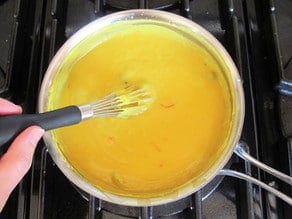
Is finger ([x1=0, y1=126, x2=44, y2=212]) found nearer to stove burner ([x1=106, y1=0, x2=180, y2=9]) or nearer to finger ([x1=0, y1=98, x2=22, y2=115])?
finger ([x1=0, y1=98, x2=22, y2=115])

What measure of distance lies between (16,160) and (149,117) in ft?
0.67

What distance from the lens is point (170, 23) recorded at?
716 mm

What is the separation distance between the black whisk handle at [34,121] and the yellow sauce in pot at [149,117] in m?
0.08

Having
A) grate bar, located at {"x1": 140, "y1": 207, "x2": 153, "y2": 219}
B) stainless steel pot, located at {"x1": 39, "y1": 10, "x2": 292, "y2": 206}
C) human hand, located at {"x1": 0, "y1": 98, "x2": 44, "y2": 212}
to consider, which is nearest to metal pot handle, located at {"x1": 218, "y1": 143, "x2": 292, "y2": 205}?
stainless steel pot, located at {"x1": 39, "y1": 10, "x2": 292, "y2": 206}

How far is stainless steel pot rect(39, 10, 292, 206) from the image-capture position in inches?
23.8

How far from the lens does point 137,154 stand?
0.66 m

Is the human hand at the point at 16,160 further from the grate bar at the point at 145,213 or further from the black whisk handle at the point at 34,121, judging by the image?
the grate bar at the point at 145,213

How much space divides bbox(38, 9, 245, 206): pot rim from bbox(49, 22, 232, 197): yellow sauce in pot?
0.06 ft

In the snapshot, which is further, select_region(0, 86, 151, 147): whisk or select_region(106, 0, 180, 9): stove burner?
select_region(106, 0, 180, 9): stove burner

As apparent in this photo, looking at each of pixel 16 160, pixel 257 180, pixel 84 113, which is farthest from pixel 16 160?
pixel 257 180

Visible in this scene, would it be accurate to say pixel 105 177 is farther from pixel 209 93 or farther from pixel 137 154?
pixel 209 93

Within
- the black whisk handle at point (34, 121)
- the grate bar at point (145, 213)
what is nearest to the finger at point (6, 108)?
the black whisk handle at point (34, 121)

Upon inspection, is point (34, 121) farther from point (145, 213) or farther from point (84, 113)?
point (145, 213)

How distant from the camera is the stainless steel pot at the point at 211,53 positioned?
0.61 m
